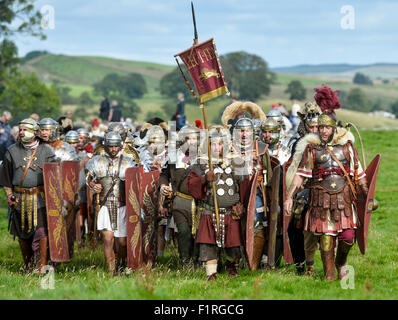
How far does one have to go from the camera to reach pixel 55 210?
8.73 meters

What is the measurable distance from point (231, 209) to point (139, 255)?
141 centimetres

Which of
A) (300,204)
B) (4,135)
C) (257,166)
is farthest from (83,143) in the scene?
(4,135)

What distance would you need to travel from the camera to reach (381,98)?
109000mm

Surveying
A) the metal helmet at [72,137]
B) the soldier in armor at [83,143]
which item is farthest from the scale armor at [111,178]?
the soldier in armor at [83,143]

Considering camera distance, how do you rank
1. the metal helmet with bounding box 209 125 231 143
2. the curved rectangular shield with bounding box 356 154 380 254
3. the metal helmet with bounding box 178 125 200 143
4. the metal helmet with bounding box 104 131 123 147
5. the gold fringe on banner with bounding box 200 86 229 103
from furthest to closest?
the metal helmet with bounding box 178 125 200 143 < the metal helmet with bounding box 104 131 123 147 < the metal helmet with bounding box 209 125 231 143 < the gold fringe on banner with bounding box 200 86 229 103 < the curved rectangular shield with bounding box 356 154 380 254

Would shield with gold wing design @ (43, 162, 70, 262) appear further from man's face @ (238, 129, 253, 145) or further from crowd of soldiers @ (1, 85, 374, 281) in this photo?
man's face @ (238, 129, 253, 145)

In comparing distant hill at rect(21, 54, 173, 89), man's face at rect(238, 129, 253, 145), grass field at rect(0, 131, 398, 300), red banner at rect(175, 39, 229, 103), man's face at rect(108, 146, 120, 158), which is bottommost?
grass field at rect(0, 131, 398, 300)

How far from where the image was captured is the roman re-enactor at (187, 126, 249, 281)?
7957 mm

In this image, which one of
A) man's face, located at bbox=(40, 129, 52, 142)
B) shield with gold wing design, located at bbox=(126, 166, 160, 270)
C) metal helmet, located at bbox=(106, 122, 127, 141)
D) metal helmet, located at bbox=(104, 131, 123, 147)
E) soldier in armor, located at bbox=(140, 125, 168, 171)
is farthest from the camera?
soldier in armor, located at bbox=(140, 125, 168, 171)

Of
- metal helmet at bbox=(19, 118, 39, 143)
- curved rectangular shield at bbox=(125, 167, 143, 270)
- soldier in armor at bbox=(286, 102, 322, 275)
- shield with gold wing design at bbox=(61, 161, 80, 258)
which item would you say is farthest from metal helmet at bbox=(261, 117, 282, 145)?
metal helmet at bbox=(19, 118, 39, 143)

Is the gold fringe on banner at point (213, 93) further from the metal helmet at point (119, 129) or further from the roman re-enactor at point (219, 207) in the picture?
the metal helmet at point (119, 129)

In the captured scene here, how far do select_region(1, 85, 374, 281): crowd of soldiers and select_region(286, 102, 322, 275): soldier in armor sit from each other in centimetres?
1

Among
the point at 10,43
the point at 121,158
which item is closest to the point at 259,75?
the point at 10,43
